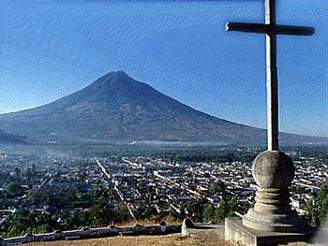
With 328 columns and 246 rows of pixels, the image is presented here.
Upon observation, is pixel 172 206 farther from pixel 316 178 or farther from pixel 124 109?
pixel 124 109

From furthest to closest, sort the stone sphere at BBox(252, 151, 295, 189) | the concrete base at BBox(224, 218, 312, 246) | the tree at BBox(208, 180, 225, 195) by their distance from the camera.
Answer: the tree at BBox(208, 180, 225, 195) < the stone sphere at BBox(252, 151, 295, 189) < the concrete base at BBox(224, 218, 312, 246)

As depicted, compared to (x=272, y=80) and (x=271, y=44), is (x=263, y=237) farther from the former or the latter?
(x=271, y=44)

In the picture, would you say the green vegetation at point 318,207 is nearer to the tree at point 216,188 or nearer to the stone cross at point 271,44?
the stone cross at point 271,44

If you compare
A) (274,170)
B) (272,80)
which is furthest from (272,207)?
(272,80)

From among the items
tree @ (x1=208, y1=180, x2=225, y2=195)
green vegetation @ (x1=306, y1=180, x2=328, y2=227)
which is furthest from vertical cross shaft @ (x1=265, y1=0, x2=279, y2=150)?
A: tree @ (x1=208, y1=180, x2=225, y2=195)

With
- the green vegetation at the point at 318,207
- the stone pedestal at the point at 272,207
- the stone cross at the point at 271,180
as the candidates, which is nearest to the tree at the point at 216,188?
the green vegetation at the point at 318,207

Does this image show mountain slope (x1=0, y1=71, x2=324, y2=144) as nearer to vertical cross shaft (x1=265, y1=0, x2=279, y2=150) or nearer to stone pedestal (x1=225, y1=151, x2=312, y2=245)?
vertical cross shaft (x1=265, y1=0, x2=279, y2=150)

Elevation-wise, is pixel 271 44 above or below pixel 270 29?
below
